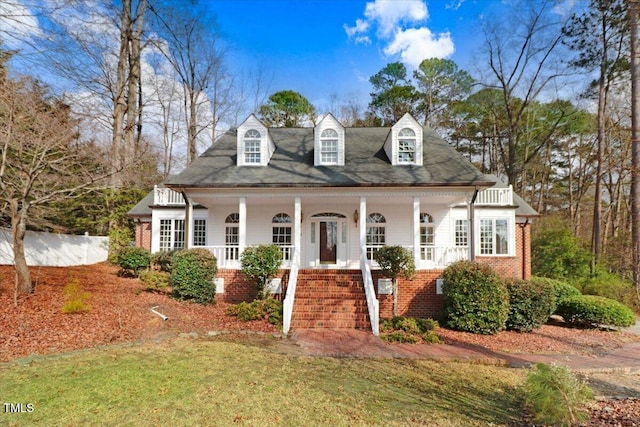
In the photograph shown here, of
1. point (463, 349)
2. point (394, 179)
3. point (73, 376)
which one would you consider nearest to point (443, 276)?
point (463, 349)

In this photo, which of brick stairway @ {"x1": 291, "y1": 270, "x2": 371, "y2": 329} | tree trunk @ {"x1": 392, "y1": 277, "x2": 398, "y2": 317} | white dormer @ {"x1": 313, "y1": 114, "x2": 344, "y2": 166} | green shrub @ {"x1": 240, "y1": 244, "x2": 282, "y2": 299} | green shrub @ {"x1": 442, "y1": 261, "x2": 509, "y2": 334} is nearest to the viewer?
green shrub @ {"x1": 442, "y1": 261, "x2": 509, "y2": 334}

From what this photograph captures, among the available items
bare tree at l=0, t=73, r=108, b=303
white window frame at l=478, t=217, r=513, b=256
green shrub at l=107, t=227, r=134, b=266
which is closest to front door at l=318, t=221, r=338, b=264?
white window frame at l=478, t=217, r=513, b=256

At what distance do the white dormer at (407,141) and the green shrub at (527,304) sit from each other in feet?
19.6

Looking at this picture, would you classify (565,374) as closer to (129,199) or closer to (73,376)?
(73,376)

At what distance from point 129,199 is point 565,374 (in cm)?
2257

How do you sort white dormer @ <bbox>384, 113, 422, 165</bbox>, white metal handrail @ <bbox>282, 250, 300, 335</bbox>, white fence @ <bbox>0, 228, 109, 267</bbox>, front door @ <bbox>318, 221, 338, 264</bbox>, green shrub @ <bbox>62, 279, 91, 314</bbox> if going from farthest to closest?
1. front door @ <bbox>318, 221, 338, 264</bbox>
2. white dormer @ <bbox>384, 113, 422, 165</bbox>
3. white fence @ <bbox>0, 228, 109, 267</bbox>
4. white metal handrail @ <bbox>282, 250, 300, 335</bbox>
5. green shrub @ <bbox>62, 279, 91, 314</bbox>

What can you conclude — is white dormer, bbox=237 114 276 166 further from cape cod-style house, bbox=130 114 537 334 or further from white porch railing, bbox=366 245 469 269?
white porch railing, bbox=366 245 469 269

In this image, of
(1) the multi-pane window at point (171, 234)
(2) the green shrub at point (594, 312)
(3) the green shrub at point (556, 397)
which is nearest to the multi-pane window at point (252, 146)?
(1) the multi-pane window at point (171, 234)

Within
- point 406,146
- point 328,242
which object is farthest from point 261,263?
point 406,146

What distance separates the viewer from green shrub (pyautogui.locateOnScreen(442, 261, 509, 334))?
10094 mm

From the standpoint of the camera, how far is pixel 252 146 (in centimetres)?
1474

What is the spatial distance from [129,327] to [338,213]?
29.8 feet

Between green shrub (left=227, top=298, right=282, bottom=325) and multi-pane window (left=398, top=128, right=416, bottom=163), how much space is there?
25.2 ft

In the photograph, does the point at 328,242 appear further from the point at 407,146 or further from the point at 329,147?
the point at 407,146
